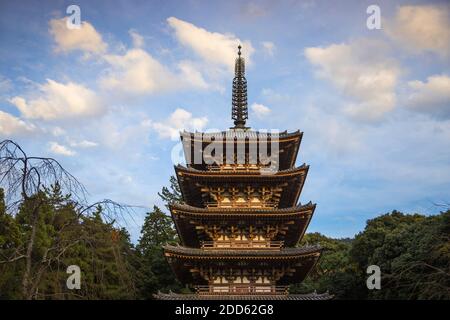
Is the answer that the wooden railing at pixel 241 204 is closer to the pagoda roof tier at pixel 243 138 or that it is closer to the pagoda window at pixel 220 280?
the pagoda roof tier at pixel 243 138

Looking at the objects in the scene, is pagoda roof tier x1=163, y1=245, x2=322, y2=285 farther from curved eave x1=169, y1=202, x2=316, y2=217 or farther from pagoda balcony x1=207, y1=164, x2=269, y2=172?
pagoda balcony x1=207, y1=164, x2=269, y2=172

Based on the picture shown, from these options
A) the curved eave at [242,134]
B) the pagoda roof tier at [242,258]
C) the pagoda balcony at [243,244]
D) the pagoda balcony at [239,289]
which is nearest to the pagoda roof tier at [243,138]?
the curved eave at [242,134]

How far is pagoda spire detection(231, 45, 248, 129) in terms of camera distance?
106ft

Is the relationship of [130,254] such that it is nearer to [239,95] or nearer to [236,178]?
[236,178]

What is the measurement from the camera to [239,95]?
3334cm

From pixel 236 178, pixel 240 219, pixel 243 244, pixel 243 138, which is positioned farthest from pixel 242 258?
pixel 243 138

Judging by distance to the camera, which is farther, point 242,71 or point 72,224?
point 242,71

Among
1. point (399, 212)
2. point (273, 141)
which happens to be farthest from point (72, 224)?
point (399, 212)

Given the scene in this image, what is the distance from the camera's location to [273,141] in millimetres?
26875

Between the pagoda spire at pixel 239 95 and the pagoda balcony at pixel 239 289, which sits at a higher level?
the pagoda spire at pixel 239 95

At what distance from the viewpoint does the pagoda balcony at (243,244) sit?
24.4 meters

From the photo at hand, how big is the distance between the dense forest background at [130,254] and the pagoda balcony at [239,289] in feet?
13.4

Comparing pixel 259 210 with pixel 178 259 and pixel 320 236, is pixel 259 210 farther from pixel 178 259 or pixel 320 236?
pixel 320 236
